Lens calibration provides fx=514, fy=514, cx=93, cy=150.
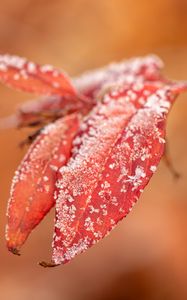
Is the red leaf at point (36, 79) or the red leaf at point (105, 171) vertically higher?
the red leaf at point (36, 79)

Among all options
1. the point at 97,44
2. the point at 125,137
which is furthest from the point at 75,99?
the point at 97,44

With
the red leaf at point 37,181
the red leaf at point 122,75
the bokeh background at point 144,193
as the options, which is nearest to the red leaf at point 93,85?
the red leaf at point 122,75

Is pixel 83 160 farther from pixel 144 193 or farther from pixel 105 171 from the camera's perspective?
pixel 144 193

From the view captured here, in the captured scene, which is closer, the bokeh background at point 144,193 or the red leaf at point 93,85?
the red leaf at point 93,85

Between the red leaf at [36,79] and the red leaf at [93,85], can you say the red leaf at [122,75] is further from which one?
the red leaf at [36,79]

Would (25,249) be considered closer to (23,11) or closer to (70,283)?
(70,283)

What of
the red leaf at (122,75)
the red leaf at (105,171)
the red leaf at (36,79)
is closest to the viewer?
the red leaf at (105,171)

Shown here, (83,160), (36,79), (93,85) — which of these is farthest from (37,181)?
(93,85)

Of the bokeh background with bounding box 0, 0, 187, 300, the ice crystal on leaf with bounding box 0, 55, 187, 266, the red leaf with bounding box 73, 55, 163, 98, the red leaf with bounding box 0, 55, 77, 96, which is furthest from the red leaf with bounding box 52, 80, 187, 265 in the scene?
the bokeh background with bounding box 0, 0, 187, 300
